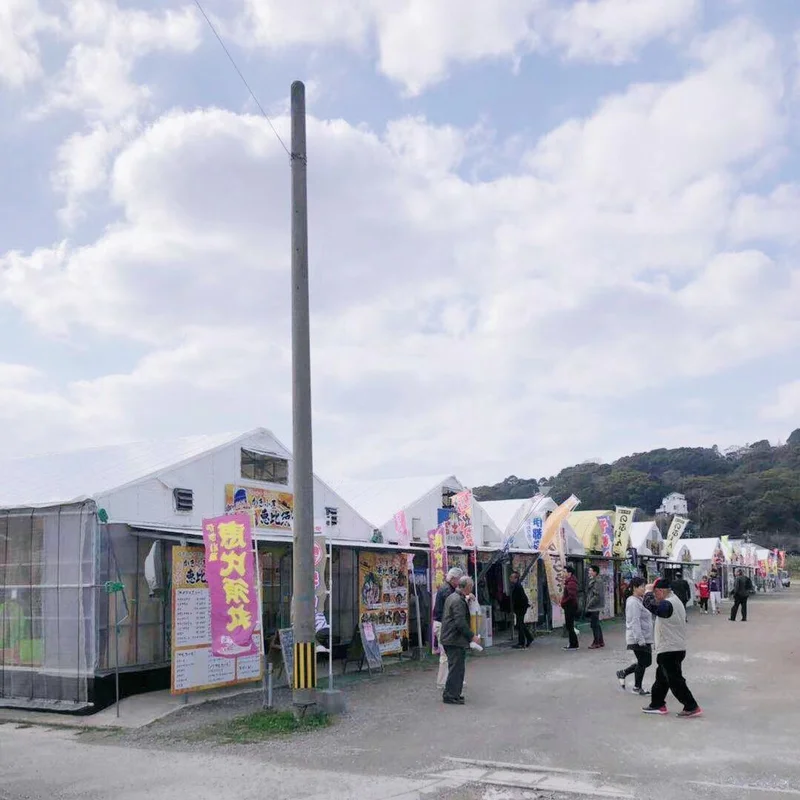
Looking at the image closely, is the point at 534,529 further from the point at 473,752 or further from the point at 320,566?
the point at 473,752

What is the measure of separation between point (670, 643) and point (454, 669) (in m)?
2.87

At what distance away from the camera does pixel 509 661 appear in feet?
50.4

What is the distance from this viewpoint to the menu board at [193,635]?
11008mm

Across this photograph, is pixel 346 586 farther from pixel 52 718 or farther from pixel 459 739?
pixel 459 739

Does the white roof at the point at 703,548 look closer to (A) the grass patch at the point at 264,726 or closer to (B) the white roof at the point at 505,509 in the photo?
(B) the white roof at the point at 505,509

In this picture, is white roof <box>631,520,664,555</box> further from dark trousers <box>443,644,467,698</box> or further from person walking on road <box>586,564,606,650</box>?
dark trousers <box>443,644,467,698</box>

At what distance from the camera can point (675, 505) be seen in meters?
80.9

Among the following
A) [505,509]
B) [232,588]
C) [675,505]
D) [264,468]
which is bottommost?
[232,588]

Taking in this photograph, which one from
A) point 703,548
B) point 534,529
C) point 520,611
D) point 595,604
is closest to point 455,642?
point 595,604

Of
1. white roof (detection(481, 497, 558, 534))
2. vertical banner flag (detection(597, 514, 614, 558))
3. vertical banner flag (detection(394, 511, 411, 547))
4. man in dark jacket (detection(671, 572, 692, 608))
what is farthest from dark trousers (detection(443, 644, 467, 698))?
vertical banner flag (detection(597, 514, 614, 558))

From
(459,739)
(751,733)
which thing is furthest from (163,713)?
(751,733)

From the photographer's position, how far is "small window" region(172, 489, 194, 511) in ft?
41.0

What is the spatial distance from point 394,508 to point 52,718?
10892mm

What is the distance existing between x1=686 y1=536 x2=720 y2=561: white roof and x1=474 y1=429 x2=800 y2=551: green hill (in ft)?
67.2
